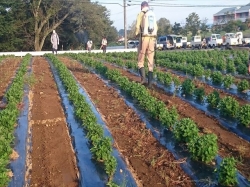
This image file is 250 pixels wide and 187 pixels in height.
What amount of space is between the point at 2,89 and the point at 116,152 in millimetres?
6678

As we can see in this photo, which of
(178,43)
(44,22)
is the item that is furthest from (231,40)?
(44,22)

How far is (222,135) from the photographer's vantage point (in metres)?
5.70

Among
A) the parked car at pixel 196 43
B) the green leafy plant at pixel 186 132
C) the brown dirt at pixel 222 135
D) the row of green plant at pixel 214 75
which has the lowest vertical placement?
the brown dirt at pixel 222 135

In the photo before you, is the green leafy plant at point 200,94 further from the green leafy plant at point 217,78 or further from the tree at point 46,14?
the tree at point 46,14

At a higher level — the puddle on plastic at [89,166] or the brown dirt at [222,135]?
the brown dirt at [222,135]

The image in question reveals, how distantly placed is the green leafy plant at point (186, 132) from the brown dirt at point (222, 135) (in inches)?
17.2

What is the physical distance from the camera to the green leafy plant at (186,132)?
17.0 ft

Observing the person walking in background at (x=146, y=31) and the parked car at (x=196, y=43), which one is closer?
the person walking in background at (x=146, y=31)

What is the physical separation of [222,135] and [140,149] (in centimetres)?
148

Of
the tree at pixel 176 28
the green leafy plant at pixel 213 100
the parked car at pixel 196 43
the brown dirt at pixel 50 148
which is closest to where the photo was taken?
the brown dirt at pixel 50 148

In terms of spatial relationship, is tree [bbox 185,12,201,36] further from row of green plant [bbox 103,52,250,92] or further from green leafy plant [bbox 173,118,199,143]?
green leafy plant [bbox 173,118,199,143]

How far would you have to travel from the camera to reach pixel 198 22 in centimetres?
6962

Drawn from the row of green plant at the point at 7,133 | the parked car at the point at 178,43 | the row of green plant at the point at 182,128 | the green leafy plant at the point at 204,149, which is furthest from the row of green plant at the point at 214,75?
the parked car at the point at 178,43

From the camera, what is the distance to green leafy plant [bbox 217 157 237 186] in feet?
12.6
